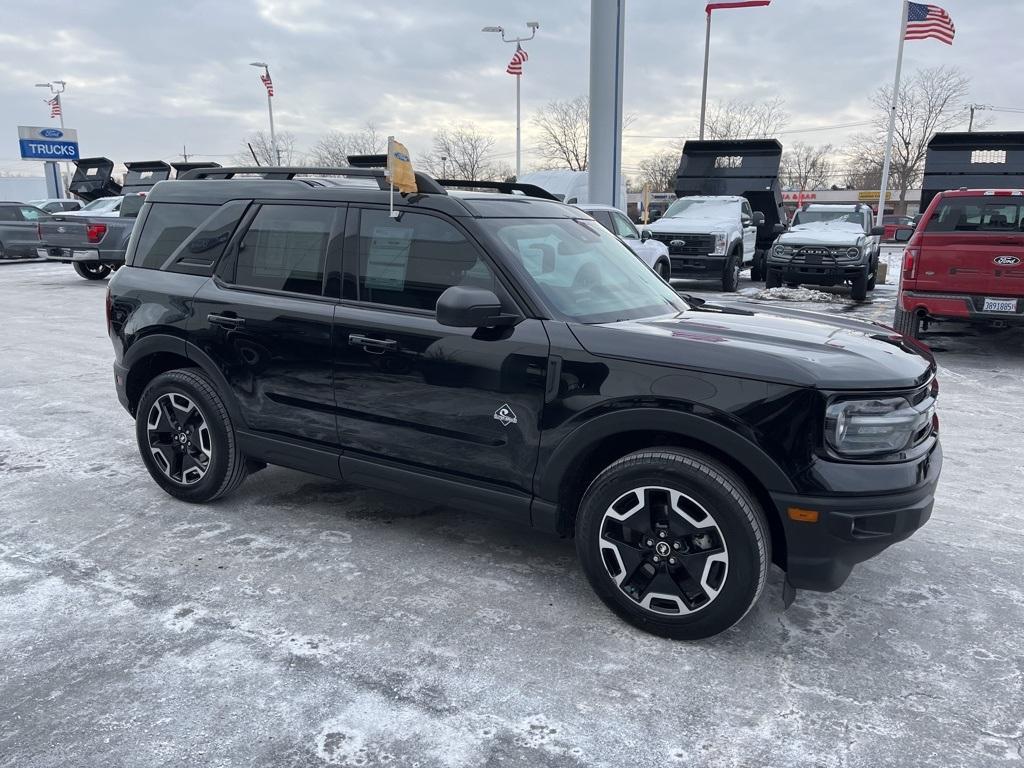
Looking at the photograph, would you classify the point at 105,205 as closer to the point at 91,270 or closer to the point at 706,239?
the point at 91,270

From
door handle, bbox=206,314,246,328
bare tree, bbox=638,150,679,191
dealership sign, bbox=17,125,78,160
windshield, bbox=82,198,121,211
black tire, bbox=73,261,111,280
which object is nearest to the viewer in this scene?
door handle, bbox=206,314,246,328

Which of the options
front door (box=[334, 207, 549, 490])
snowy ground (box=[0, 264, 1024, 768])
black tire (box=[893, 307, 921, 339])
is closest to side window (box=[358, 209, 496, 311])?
front door (box=[334, 207, 549, 490])

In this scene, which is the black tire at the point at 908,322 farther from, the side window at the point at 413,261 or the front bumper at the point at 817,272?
the side window at the point at 413,261

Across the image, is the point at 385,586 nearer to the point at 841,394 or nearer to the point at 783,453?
the point at 783,453

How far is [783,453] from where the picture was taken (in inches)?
112

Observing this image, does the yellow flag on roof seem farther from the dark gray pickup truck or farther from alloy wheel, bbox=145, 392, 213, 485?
the dark gray pickup truck

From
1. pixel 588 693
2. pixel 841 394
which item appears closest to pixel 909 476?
pixel 841 394

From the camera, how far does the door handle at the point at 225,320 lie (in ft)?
13.5

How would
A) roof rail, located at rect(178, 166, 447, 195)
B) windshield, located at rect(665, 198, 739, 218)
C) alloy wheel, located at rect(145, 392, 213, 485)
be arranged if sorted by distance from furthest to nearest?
windshield, located at rect(665, 198, 739, 218)
alloy wheel, located at rect(145, 392, 213, 485)
roof rail, located at rect(178, 166, 447, 195)

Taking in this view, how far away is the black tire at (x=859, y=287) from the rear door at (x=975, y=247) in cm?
499

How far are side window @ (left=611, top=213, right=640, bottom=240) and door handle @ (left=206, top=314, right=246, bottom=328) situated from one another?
889cm

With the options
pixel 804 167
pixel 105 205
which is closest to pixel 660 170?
pixel 804 167

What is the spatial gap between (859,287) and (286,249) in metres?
12.4

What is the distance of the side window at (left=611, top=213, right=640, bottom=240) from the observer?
12328 millimetres
